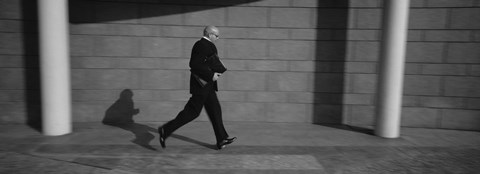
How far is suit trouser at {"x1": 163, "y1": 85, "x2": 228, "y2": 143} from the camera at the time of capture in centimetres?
438

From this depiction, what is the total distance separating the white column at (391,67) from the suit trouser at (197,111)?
101 inches

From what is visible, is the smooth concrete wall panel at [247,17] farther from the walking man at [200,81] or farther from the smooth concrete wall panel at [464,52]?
the smooth concrete wall panel at [464,52]

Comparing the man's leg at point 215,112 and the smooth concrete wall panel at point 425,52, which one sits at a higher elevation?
the smooth concrete wall panel at point 425,52

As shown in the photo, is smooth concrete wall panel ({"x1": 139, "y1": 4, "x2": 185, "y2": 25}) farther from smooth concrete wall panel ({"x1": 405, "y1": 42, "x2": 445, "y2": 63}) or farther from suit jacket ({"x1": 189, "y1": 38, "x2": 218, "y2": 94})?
smooth concrete wall panel ({"x1": 405, "y1": 42, "x2": 445, "y2": 63})

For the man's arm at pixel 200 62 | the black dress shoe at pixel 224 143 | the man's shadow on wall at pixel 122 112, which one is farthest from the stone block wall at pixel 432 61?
the man's shadow on wall at pixel 122 112

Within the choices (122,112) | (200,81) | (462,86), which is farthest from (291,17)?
(122,112)

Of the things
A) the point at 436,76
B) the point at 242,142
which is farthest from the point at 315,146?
the point at 436,76

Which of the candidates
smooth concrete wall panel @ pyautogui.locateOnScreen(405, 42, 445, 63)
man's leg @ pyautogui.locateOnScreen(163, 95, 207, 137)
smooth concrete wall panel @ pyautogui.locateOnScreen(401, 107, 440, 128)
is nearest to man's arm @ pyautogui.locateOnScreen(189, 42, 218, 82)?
man's leg @ pyautogui.locateOnScreen(163, 95, 207, 137)

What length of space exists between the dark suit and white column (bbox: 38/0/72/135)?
1.84 metres

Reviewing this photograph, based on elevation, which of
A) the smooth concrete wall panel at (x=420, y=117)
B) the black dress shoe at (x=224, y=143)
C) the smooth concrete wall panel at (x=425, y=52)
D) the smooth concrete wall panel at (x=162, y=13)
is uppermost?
the smooth concrete wall panel at (x=162, y=13)

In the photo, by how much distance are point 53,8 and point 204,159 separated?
2982mm

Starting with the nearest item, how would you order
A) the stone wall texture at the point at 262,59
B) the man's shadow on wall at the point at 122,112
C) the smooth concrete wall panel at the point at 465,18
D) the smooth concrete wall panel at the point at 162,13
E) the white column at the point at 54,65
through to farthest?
the white column at the point at 54,65, the smooth concrete wall panel at the point at 465,18, the stone wall texture at the point at 262,59, the smooth concrete wall panel at the point at 162,13, the man's shadow on wall at the point at 122,112

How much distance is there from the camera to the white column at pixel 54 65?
4828 millimetres

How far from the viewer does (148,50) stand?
608 cm
